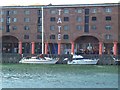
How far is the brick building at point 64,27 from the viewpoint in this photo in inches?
3967

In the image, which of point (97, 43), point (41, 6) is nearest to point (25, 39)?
point (41, 6)

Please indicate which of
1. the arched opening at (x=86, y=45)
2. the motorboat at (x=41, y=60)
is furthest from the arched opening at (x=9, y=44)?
the motorboat at (x=41, y=60)

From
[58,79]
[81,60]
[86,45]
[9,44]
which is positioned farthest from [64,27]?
[58,79]

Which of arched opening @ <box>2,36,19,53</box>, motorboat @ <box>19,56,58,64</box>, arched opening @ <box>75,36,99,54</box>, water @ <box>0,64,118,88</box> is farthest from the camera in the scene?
arched opening @ <box>2,36,19,53</box>

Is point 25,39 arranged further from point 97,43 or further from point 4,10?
point 97,43

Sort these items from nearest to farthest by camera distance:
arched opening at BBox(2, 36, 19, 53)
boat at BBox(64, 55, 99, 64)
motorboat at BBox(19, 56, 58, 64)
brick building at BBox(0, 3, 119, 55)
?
1. boat at BBox(64, 55, 99, 64)
2. motorboat at BBox(19, 56, 58, 64)
3. brick building at BBox(0, 3, 119, 55)
4. arched opening at BBox(2, 36, 19, 53)

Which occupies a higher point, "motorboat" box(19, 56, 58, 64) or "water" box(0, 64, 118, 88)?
"motorboat" box(19, 56, 58, 64)

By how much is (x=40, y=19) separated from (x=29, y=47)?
8.08m

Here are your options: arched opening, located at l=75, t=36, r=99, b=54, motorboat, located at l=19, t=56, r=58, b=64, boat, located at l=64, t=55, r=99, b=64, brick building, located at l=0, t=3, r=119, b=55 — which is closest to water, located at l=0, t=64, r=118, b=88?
boat, located at l=64, t=55, r=99, b=64

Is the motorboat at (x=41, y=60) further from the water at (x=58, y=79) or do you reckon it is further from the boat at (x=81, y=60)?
the water at (x=58, y=79)

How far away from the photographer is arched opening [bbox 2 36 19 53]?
108 metres

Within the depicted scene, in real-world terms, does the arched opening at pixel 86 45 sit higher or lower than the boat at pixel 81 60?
higher

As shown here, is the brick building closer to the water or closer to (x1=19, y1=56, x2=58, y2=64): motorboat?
(x1=19, y1=56, x2=58, y2=64): motorboat

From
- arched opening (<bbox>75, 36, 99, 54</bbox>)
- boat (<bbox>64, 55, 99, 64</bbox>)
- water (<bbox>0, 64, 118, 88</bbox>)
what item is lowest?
water (<bbox>0, 64, 118, 88</bbox>)
